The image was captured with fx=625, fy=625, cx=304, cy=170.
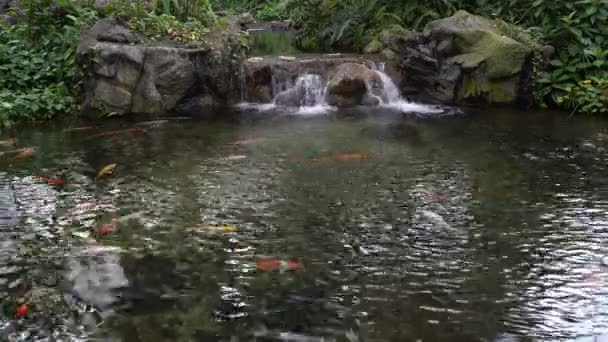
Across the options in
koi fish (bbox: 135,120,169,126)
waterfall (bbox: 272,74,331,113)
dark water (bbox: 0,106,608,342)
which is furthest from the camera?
waterfall (bbox: 272,74,331,113)

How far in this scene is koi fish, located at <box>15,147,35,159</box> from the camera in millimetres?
7754

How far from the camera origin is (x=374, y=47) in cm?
1333

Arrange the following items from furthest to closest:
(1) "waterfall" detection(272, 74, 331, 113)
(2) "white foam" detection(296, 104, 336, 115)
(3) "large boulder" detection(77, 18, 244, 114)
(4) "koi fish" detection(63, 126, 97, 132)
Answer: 1. (1) "waterfall" detection(272, 74, 331, 113)
2. (2) "white foam" detection(296, 104, 336, 115)
3. (3) "large boulder" detection(77, 18, 244, 114)
4. (4) "koi fish" detection(63, 126, 97, 132)

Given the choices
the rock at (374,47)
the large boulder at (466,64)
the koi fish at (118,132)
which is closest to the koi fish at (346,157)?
the koi fish at (118,132)

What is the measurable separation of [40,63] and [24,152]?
3.82 metres

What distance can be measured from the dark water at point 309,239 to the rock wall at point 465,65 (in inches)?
102

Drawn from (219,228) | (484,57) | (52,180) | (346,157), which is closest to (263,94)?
(484,57)

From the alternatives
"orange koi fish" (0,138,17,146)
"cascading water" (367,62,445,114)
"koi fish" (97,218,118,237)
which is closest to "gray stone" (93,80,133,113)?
"orange koi fish" (0,138,17,146)

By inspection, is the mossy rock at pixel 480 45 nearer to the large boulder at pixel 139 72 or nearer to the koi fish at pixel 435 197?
the large boulder at pixel 139 72

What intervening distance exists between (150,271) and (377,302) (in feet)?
5.49

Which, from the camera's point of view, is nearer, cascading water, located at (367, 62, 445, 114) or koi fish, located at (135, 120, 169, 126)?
koi fish, located at (135, 120, 169, 126)

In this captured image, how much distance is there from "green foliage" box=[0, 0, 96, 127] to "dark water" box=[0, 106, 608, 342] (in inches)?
69.6

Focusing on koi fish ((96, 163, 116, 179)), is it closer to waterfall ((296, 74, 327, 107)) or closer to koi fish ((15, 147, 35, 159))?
koi fish ((15, 147, 35, 159))

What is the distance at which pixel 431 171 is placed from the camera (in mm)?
6934
